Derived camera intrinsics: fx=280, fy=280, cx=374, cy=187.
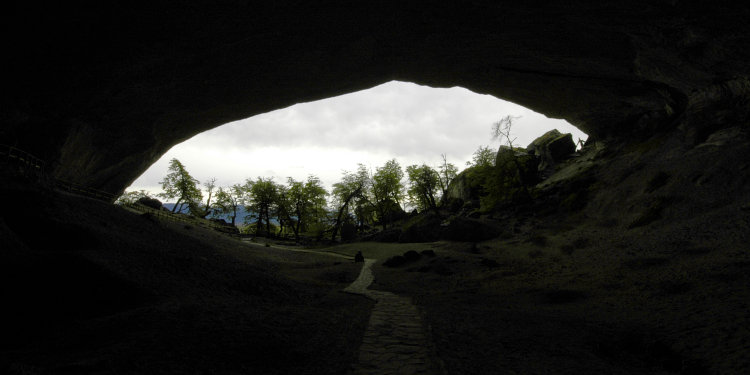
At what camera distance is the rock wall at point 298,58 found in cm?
1037

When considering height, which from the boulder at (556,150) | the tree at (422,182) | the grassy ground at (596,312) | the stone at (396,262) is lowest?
the stone at (396,262)

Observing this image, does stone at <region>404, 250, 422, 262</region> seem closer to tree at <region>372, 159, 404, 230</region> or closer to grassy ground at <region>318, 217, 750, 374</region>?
grassy ground at <region>318, 217, 750, 374</region>

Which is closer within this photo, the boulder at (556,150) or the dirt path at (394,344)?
the dirt path at (394,344)

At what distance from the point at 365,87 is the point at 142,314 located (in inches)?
660

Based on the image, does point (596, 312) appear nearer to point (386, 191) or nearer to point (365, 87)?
point (365, 87)

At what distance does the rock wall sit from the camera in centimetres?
1037

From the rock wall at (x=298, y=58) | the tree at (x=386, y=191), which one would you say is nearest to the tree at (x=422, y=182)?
the tree at (x=386, y=191)

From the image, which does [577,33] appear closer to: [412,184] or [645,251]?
[645,251]

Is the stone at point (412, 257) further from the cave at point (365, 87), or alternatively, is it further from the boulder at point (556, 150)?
the boulder at point (556, 150)

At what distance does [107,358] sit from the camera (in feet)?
11.3

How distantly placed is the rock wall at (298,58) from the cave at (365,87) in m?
0.09

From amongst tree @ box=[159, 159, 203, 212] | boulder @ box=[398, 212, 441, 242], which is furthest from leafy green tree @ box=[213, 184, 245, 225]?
boulder @ box=[398, 212, 441, 242]

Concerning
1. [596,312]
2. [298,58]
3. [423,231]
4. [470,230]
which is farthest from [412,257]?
[298,58]

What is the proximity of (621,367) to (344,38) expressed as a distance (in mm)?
14246
